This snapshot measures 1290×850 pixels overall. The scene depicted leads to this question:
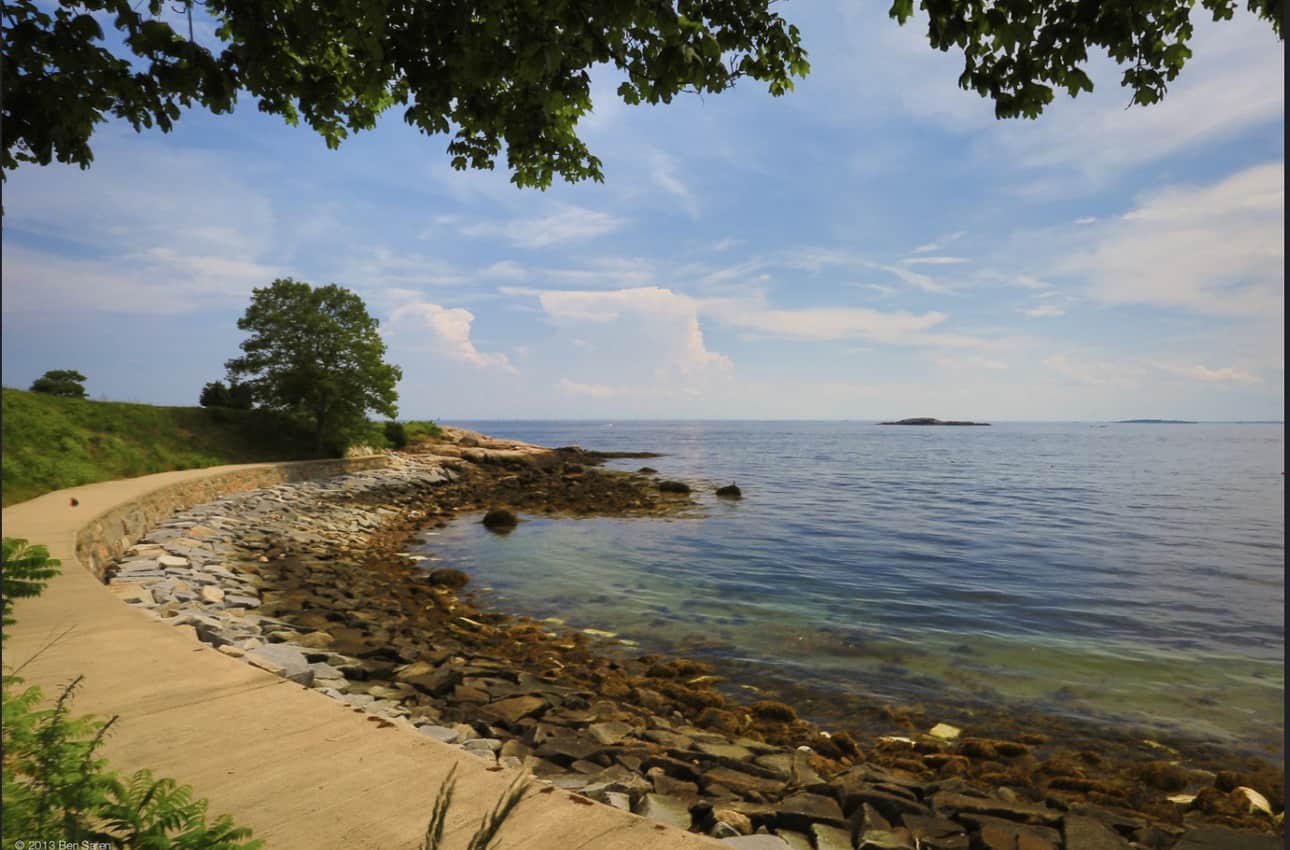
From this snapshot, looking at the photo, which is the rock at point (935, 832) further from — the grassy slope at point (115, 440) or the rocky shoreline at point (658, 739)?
the grassy slope at point (115, 440)

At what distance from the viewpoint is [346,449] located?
35.1 meters

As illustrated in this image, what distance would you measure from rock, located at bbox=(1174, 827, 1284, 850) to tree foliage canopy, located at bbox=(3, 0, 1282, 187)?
5777 millimetres

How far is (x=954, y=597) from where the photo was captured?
14.9 metres

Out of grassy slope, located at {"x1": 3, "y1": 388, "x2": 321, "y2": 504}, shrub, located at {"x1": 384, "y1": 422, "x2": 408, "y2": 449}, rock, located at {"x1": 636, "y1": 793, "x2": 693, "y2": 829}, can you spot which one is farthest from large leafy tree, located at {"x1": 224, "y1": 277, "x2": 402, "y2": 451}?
rock, located at {"x1": 636, "y1": 793, "x2": 693, "y2": 829}

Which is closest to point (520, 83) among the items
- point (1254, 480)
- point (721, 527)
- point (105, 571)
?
point (105, 571)

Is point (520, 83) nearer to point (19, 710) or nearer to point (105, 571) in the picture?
point (19, 710)

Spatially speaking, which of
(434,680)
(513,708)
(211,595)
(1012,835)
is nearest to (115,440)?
(211,595)

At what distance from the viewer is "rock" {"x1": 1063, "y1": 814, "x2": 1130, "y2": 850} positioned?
487 centimetres

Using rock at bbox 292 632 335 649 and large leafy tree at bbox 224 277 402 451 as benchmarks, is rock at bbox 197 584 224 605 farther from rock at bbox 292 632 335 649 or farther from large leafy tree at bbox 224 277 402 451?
large leafy tree at bbox 224 277 402 451

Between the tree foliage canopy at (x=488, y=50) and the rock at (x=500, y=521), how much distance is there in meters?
18.8

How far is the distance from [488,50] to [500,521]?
20228 millimetres

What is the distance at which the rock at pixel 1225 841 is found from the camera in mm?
5000

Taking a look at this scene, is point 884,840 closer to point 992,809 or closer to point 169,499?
point 992,809

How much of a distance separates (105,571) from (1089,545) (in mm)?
26029
